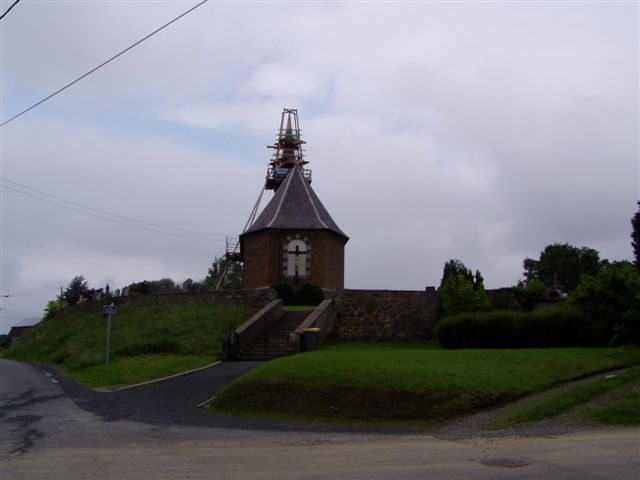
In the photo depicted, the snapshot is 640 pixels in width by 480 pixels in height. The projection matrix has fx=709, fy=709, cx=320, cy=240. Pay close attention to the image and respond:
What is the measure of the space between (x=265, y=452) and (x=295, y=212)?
31509 millimetres

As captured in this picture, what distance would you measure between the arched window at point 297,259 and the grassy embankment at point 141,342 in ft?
25.9

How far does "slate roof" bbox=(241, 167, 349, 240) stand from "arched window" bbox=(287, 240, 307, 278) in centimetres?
101

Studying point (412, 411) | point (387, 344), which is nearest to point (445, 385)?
point (412, 411)

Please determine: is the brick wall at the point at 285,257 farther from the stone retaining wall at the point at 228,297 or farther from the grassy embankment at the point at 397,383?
the grassy embankment at the point at 397,383

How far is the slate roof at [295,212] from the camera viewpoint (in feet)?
136

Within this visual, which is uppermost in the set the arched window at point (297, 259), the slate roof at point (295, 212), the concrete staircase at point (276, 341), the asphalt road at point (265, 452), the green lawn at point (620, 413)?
the slate roof at point (295, 212)

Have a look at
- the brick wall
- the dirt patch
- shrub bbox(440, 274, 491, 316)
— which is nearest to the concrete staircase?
shrub bbox(440, 274, 491, 316)

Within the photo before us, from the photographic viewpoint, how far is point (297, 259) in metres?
40.9

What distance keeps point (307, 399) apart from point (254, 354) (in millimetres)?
10094

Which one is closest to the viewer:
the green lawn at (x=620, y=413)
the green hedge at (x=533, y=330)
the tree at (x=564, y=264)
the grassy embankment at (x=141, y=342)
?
the green lawn at (x=620, y=413)

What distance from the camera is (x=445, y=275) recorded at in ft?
108

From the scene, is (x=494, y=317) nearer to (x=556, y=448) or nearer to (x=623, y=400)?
(x=623, y=400)

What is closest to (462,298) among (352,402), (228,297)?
(228,297)

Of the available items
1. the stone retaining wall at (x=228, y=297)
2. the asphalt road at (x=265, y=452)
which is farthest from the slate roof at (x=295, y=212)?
the asphalt road at (x=265, y=452)
